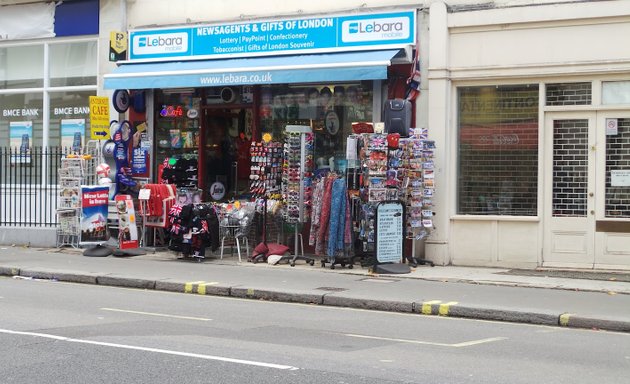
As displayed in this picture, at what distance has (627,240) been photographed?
44.6 feet

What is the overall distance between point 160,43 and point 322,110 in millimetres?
4021

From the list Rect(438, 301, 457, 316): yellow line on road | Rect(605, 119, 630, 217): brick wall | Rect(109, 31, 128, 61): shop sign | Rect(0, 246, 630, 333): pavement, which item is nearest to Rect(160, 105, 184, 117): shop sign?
Rect(109, 31, 128, 61): shop sign

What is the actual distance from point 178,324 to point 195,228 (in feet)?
19.2


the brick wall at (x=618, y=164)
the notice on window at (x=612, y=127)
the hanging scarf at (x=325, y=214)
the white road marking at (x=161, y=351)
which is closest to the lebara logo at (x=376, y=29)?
the hanging scarf at (x=325, y=214)

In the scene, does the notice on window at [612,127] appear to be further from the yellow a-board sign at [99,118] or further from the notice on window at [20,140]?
the notice on window at [20,140]

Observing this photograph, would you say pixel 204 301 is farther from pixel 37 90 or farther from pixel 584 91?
pixel 37 90

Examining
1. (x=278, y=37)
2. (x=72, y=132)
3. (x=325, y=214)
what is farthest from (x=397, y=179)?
(x=72, y=132)

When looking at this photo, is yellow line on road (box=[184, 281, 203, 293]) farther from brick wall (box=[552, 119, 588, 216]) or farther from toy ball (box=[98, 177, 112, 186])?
brick wall (box=[552, 119, 588, 216])

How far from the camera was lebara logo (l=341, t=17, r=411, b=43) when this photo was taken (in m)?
15.0

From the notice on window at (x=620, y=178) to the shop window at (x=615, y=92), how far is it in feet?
3.93

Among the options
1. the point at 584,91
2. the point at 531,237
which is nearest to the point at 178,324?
the point at 531,237

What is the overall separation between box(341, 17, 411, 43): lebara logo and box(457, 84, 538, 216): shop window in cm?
157

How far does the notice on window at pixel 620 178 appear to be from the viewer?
1369 centimetres

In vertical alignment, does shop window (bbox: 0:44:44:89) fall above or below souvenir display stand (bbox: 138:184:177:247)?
above
